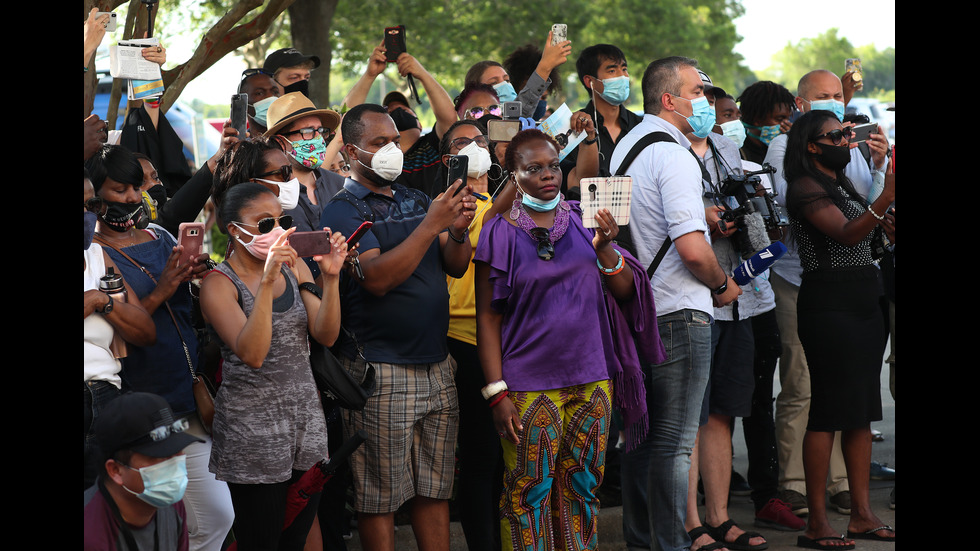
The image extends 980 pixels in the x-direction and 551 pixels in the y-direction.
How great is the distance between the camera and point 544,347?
4496 mm

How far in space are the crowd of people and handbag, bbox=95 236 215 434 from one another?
0.06 ft

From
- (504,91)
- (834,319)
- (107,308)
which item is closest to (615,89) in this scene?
(504,91)

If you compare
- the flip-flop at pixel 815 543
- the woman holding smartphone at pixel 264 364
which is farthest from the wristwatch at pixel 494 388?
the flip-flop at pixel 815 543

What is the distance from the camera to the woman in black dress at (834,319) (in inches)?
216

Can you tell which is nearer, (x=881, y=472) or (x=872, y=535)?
(x=872, y=535)

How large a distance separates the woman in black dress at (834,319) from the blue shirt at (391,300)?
2145 mm

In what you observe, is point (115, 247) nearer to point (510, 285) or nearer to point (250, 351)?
point (250, 351)

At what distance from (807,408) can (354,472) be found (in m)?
3.14

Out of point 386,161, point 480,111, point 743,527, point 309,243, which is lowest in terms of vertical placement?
point 743,527

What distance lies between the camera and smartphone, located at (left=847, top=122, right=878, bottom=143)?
5742 millimetres

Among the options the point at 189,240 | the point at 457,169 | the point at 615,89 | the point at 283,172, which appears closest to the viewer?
the point at 189,240

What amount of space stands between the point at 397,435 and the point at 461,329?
2.54 ft

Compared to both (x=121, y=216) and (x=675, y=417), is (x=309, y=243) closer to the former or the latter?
(x=121, y=216)
